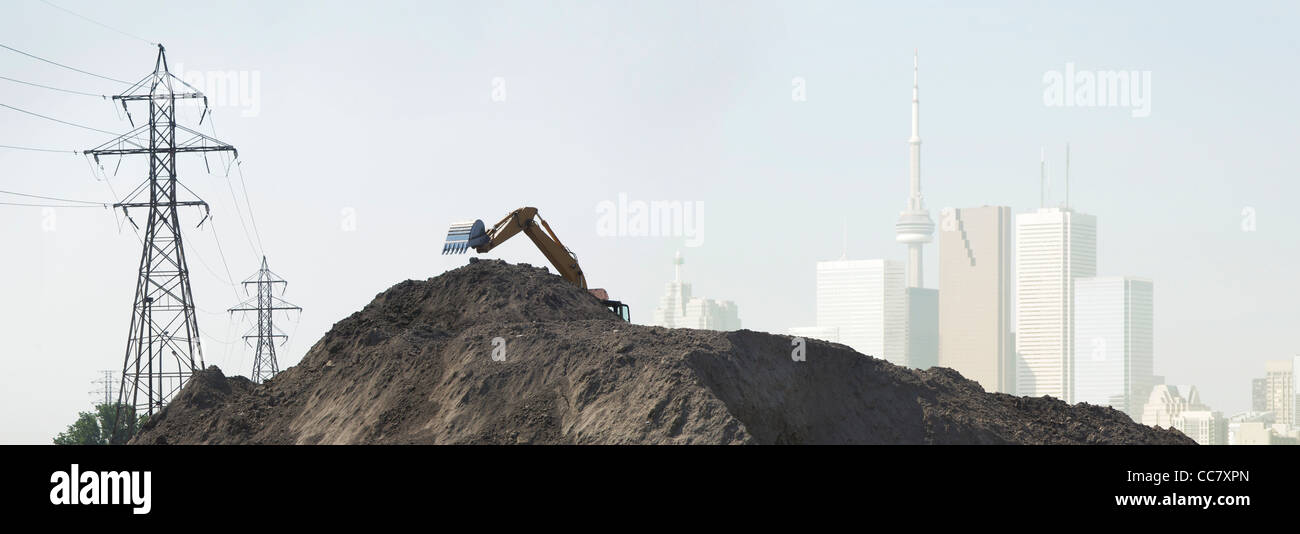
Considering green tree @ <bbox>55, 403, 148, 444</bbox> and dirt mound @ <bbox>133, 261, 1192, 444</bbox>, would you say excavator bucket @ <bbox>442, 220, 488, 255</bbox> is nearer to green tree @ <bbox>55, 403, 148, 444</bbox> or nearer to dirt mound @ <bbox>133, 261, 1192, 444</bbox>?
dirt mound @ <bbox>133, 261, 1192, 444</bbox>

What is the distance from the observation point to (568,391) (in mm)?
27766

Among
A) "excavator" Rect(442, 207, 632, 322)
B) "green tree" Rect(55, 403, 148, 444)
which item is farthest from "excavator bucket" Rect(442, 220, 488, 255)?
"green tree" Rect(55, 403, 148, 444)

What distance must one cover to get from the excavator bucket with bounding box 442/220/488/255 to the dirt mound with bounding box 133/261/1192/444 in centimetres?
222

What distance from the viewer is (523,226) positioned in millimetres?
39812

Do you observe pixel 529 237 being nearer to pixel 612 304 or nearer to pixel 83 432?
pixel 612 304

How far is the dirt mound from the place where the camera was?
2666 centimetres

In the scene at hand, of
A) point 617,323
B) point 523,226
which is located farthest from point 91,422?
point 617,323

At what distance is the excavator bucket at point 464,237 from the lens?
125 feet

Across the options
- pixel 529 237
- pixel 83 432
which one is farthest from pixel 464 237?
pixel 83 432

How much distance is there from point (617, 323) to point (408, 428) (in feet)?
22.1

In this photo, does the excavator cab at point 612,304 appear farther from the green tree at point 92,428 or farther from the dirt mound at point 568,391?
the green tree at point 92,428
